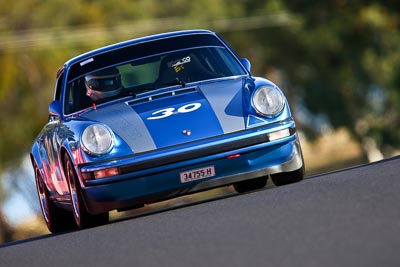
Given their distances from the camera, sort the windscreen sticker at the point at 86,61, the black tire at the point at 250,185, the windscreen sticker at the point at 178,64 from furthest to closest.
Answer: the black tire at the point at 250,185, the windscreen sticker at the point at 86,61, the windscreen sticker at the point at 178,64

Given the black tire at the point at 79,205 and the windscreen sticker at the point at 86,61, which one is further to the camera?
the windscreen sticker at the point at 86,61

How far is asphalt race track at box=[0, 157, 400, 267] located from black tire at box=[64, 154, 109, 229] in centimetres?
20

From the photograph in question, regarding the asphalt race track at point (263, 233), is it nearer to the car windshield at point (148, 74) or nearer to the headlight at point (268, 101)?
the headlight at point (268, 101)

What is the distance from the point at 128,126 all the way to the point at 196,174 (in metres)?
0.65

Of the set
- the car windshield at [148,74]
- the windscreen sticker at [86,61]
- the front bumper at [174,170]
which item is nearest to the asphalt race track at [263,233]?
the front bumper at [174,170]

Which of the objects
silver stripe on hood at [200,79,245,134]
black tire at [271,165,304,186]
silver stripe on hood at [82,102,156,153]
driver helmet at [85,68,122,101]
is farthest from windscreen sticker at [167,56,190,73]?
black tire at [271,165,304,186]

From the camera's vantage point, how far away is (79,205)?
11547 mm

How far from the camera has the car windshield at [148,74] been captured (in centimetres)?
1233

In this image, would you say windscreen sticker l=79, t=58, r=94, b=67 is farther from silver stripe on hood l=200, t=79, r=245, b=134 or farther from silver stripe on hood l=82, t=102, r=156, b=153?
silver stripe on hood l=200, t=79, r=245, b=134

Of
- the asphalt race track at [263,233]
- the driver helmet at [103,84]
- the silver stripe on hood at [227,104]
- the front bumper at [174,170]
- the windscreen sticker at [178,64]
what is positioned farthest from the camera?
the windscreen sticker at [178,64]

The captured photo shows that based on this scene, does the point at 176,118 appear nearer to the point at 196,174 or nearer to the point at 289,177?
the point at 196,174

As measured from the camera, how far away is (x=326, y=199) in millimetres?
9820

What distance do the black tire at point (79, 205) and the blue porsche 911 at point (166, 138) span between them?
1 cm

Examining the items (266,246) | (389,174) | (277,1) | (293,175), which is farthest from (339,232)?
(277,1)
